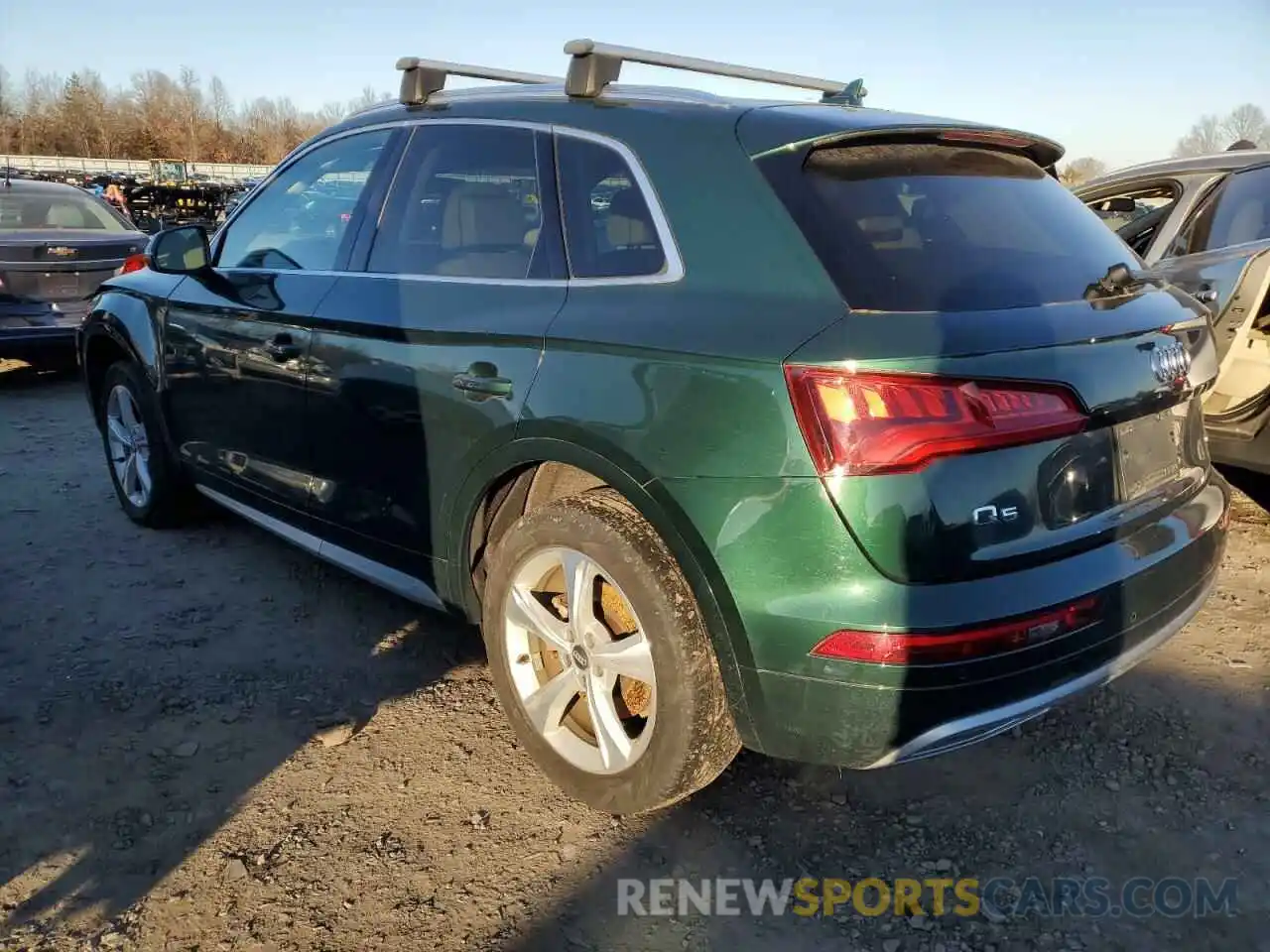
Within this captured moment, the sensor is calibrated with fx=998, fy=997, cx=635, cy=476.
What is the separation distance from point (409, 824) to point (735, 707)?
0.96m

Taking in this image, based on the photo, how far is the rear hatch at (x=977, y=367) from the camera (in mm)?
1952

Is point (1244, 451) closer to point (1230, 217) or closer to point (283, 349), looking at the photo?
point (1230, 217)

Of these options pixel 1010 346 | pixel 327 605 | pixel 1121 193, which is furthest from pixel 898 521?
pixel 1121 193

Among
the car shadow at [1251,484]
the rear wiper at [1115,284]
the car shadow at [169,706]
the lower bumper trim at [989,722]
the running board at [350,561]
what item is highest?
the rear wiper at [1115,284]

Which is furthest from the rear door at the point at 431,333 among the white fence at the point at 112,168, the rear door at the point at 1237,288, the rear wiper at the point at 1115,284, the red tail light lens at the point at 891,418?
the white fence at the point at 112,168

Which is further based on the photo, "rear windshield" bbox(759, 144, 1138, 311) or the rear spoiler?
the rear spoiler

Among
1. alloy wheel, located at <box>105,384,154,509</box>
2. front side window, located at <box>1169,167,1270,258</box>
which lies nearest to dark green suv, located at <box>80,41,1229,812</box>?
alloy wheel, located at <box>105,384,154,509</box>

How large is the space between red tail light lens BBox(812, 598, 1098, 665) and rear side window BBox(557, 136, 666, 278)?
0.97m

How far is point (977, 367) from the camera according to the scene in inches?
77.9

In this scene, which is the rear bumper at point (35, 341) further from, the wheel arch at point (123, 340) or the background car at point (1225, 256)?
the background car at point (1225, 256)

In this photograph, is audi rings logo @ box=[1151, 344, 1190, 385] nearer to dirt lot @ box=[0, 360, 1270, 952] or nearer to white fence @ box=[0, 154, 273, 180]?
dirt lot @ box=[0, 360, 1270, 952]

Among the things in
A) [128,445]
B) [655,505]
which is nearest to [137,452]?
[128,445]

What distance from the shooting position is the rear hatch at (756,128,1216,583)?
6.40ft

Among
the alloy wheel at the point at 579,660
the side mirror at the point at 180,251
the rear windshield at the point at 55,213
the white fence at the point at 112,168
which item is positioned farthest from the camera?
the white fence at the point at 112,168
